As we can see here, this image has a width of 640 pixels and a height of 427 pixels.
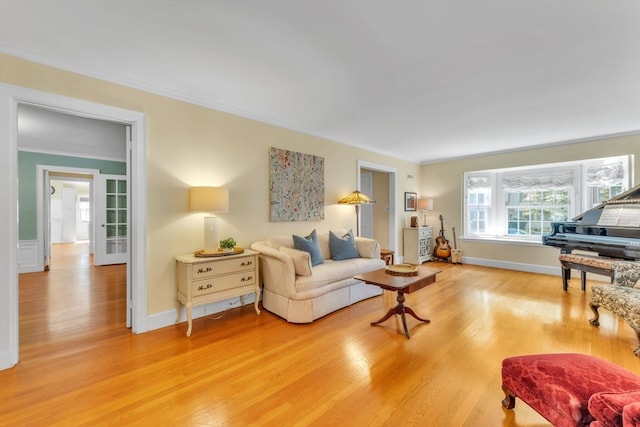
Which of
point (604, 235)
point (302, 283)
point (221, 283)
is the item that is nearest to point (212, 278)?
point (221, 283)

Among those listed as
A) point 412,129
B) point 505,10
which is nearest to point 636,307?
point 505,10

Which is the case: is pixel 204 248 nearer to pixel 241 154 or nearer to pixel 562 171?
pixel 241 154

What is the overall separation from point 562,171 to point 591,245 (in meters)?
2.12

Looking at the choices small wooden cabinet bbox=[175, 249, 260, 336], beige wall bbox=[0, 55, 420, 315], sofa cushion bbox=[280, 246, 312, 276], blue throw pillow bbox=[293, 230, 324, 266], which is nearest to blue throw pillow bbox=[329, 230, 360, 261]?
blue throw pillow bbox=[293, 230, 324, 266]

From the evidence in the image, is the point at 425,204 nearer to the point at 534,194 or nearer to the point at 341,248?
the point at 534,194

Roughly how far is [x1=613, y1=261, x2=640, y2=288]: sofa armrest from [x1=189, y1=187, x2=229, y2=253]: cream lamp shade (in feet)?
13.4

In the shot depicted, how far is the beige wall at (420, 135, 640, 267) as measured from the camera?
4.24 m

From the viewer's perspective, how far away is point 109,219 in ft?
20.0

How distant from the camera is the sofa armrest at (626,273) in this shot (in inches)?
104

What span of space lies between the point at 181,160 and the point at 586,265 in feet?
16.2

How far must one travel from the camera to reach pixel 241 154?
131 inches

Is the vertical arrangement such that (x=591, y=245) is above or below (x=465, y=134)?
below

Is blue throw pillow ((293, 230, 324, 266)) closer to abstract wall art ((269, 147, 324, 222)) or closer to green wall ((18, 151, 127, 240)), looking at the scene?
abstract wall art ((269, 147, 324, 222))

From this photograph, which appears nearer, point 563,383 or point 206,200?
point 563,383
